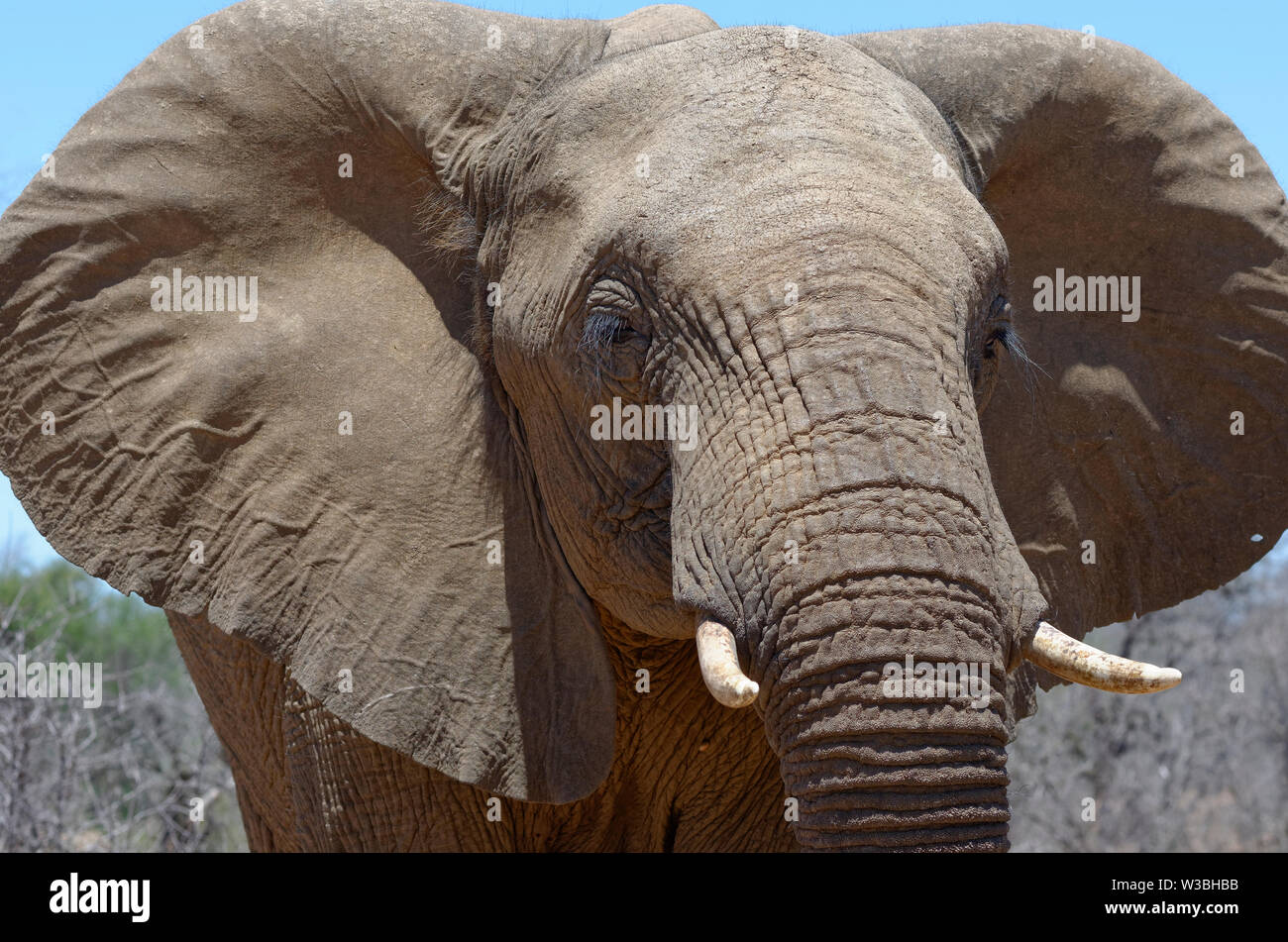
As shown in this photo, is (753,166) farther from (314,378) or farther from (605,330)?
(314,378)

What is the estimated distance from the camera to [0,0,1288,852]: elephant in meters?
2.65

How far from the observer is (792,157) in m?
2.91

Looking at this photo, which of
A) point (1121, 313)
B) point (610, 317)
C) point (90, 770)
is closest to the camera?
point (610, 317)

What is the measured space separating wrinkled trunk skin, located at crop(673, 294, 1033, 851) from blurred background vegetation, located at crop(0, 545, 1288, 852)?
5.03 m

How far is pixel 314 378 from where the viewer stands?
137 inches

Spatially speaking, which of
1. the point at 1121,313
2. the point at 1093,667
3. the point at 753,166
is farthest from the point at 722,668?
the point at 1121,313

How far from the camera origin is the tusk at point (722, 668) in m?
2.49

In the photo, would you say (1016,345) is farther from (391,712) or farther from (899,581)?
(391,712)

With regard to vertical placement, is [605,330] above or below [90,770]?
above

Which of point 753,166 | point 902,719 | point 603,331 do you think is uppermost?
point 753,166

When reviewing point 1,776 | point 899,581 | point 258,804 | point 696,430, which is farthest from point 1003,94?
point 1,776

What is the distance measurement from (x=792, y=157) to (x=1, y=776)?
18.9ft

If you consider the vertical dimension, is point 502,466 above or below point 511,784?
above

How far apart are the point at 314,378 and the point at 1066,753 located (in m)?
8.28
